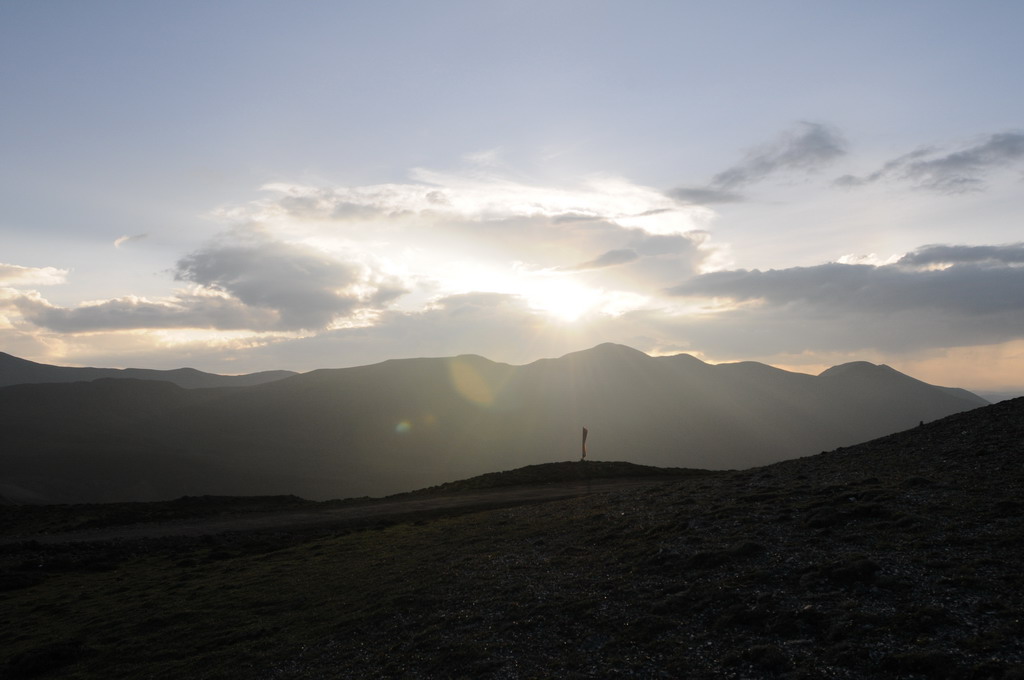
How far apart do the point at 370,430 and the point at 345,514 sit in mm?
111929

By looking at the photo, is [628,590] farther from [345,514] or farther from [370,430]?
[370,430]

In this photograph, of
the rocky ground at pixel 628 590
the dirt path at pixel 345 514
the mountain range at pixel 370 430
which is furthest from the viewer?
the mountain range at pixel 370 430

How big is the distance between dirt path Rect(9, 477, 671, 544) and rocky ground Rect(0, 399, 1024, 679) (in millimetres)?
3414

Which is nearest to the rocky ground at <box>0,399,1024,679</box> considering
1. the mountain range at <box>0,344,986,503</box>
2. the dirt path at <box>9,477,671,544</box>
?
the dirt path at <box>9,477,671,544</box>

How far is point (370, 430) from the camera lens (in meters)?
144

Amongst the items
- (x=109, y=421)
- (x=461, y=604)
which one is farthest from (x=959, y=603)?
(x=109, y=421)

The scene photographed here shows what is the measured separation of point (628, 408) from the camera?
175125mm

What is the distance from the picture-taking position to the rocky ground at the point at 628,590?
1130 cm

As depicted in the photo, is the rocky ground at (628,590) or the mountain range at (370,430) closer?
the rocky ground at (628,590)

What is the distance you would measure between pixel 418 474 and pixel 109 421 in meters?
95.1

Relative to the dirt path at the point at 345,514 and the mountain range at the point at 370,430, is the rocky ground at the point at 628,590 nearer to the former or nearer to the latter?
the dirt path at the point at 345,514

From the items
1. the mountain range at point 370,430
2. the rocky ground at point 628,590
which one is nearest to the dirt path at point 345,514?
the rocky ground at point 628,590

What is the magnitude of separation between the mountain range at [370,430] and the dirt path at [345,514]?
58388 mm

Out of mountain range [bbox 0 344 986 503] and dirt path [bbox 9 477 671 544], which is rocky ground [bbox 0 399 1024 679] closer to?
dirt path [bbox 9 477 671 544]
